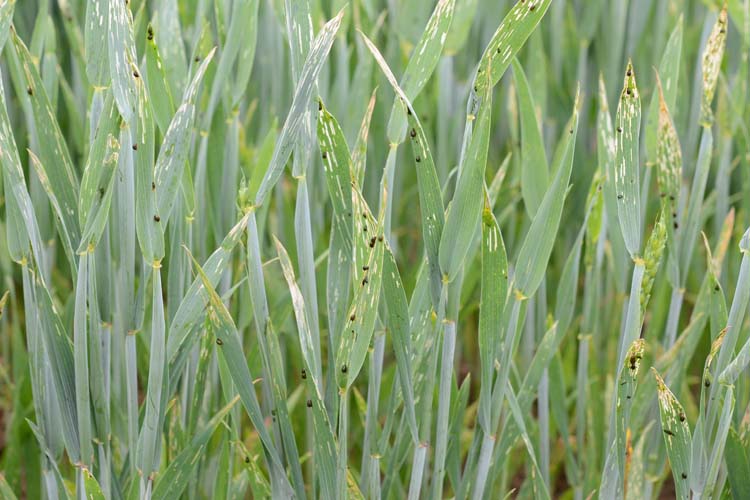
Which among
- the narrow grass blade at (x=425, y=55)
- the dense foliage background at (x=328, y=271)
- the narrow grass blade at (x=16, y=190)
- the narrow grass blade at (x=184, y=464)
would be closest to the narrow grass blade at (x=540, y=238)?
the dense foliage background at (x=328, y=271)

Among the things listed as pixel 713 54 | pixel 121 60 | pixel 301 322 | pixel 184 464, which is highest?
pixel 713 54

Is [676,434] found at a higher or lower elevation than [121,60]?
lower

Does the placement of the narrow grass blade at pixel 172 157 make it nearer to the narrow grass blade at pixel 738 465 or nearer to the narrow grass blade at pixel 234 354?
the narrow grass blade at pixel 234 354

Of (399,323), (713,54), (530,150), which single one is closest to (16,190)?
(399,323)

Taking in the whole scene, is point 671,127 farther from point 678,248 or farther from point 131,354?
point 131,354

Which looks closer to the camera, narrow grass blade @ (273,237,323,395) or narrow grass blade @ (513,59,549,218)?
narrow grass blade @ (273,237,323,395)

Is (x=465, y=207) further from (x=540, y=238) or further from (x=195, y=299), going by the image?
(x=195, y=299)

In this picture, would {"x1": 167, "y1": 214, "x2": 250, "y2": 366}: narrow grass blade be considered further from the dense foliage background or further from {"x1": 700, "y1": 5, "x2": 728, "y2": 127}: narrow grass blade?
{"x1": 700, "y1": 5, "x2": 728, "y2": 127}: narrow grass blade

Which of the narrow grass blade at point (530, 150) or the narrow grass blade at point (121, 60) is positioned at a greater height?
the narrow grass blade at point (530, 150)

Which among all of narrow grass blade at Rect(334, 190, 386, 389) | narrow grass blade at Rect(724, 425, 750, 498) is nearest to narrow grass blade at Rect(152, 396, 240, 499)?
narrow grass blade at Rect(334, 190, 386, 389)

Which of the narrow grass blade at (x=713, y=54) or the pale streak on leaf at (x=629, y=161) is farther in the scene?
the narrow grass blade at (x=713, y=54)

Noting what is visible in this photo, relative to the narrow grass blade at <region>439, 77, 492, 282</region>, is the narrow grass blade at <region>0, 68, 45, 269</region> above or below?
below

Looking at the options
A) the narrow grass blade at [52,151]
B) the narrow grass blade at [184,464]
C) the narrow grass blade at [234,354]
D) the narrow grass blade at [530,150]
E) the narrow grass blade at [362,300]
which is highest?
the narrow grass blade at [530,150]
